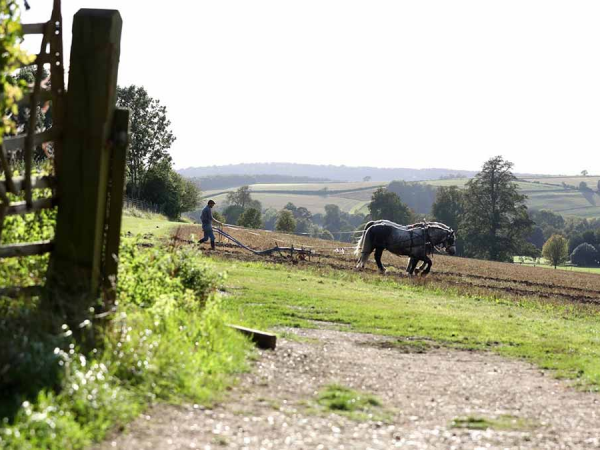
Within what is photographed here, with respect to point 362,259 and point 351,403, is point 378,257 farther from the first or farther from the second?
point 351,403

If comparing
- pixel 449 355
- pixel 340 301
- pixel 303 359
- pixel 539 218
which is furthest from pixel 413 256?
pixel 539 218

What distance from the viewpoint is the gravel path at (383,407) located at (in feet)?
20.6

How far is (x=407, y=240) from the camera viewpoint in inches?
1249

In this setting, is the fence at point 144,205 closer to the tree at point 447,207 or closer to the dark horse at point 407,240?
the dark horse at point 407,240

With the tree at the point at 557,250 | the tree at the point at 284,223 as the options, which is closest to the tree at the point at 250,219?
the tree at the point at 284,223

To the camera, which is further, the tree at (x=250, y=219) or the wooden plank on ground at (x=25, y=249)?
the tree at (x=250, y=219)

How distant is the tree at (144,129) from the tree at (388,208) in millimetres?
29126

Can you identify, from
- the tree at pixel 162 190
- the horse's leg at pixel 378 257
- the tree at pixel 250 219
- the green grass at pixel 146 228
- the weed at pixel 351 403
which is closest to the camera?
the weed at pixel 351 403

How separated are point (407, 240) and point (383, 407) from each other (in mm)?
23961

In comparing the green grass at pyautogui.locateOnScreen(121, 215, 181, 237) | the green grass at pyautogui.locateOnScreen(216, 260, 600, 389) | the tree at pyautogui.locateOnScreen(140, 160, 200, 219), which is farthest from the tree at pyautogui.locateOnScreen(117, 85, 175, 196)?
the green grass at pyautogui.locateOnScreen(216, 260, 600, 389)

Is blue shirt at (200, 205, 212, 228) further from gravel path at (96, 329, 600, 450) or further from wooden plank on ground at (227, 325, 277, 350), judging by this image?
wooden plank on ground at (227, 325, 277, 350)

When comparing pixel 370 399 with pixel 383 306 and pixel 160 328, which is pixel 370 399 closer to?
pixel 160 328

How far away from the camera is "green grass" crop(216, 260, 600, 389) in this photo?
44.8 ft

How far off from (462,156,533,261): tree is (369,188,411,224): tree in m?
18.2
